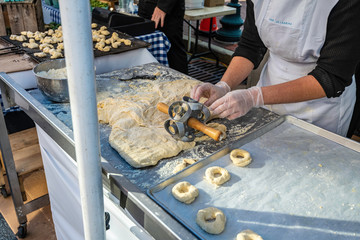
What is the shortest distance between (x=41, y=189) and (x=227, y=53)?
13.1 feet

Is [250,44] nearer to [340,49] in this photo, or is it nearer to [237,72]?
[237,72]

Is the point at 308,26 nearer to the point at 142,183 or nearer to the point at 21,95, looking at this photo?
the point at 142,183

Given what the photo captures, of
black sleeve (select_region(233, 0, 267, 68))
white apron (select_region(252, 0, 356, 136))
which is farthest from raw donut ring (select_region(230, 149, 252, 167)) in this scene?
black sleeve (select_region(233, 0, 267, 68))

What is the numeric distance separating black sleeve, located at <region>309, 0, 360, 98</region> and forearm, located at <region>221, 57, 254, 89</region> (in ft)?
1.63

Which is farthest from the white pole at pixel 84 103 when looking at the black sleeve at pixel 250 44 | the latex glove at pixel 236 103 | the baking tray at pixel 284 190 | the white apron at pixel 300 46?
the black sleeve at pixel 250 44

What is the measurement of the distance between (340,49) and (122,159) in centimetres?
114

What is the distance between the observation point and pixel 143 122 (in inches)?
62.1

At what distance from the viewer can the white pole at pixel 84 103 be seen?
0.56m

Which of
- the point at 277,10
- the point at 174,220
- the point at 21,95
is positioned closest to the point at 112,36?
the point at 21,95

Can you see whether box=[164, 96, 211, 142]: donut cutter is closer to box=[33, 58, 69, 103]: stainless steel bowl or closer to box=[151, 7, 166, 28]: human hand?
box=[33, 58, 69, 103]: stainless steel bowl

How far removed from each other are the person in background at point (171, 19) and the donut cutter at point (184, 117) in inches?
104

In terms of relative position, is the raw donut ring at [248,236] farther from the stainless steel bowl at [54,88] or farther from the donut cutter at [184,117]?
the stainless steel bowl at [54,88]

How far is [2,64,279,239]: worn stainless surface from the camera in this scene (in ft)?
3.44

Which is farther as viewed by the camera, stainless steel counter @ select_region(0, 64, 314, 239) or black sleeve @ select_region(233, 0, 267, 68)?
black sleeve @ select_region(233, 0, 267, 68)
